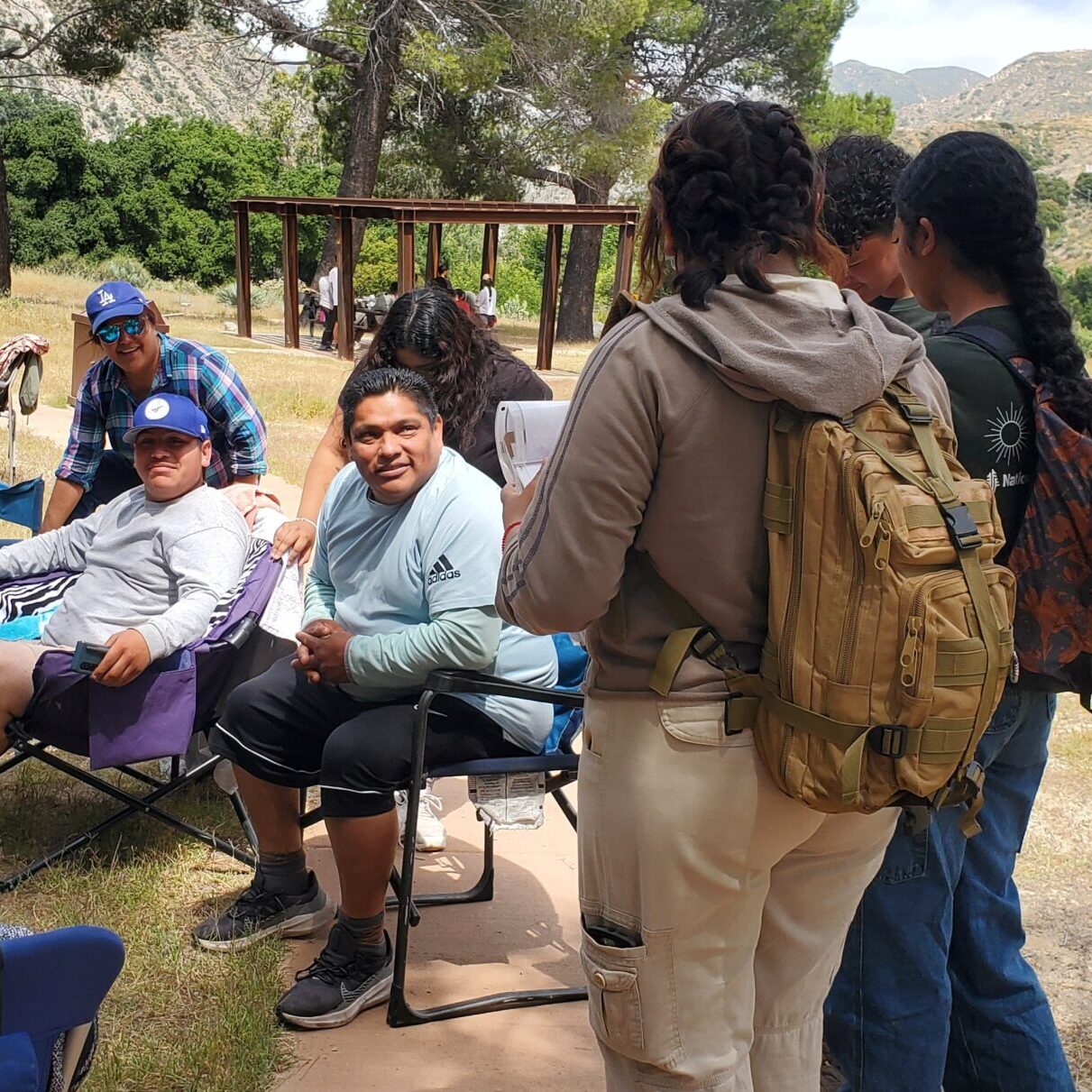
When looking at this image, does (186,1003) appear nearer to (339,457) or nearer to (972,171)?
(339,457)

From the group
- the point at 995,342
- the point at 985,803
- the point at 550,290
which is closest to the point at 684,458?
the point at 995,342

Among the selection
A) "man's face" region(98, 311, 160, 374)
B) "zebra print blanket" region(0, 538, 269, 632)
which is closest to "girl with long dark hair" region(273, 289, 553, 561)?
"zebra print blanket" region(0, 538, 269, 632)

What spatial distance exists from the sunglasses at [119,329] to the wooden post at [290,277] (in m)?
18.4

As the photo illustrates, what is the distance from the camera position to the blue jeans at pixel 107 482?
4527 millimetres

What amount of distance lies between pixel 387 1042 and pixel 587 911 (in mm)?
1304

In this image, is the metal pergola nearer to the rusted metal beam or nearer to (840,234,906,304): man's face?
the rusted metal beam

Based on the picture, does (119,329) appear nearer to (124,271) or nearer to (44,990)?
(44,990)

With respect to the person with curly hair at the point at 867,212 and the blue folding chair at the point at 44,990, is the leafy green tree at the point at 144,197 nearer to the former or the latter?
the person with curly hair at the point at 867,212

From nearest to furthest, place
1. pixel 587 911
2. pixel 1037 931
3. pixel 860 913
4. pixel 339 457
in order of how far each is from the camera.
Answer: pixel 587 911, pixel 860 913, pixel 1037 931, pixel 339 457

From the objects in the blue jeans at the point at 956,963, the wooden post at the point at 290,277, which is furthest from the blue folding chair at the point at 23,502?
the wooden post at the point at 290,277

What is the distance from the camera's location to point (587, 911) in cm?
192

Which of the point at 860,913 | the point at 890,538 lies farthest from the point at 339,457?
the point at 890,538

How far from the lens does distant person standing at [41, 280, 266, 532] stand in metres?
4.25

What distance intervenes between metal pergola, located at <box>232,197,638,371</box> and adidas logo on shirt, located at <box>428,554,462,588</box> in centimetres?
1638
